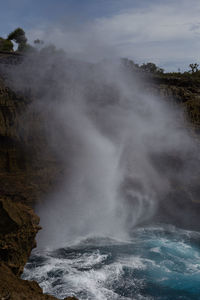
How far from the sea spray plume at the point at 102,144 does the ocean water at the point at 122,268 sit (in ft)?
3.74

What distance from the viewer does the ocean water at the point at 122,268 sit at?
24.0 feet

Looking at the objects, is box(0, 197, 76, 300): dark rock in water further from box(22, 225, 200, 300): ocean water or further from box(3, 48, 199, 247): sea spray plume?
box(3, 48, 199, 247): sea spray plume

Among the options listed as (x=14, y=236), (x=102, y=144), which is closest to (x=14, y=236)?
(x=14, y=236)

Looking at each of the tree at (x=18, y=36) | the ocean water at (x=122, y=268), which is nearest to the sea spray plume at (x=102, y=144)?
the ocean water at (x=122, y=268)

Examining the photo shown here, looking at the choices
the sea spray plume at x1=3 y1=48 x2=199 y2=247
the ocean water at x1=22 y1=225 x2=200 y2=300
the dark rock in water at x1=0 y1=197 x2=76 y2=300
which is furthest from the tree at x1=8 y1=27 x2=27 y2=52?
the dark rock in water at x1=0 y1=197 x2=76 y2=300

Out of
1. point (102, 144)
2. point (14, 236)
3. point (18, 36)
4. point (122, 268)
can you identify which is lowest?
point (122, 268)

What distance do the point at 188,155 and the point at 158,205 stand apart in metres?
2.98

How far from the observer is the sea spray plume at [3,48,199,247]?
1145 centimetres

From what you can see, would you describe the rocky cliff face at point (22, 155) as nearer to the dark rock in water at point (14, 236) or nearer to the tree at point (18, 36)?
the dark rock in water at point (14, 236)

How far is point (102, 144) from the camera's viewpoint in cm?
1289

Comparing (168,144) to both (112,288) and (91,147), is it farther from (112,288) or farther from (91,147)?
(112,288)

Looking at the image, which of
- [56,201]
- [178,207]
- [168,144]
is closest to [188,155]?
[168,144]

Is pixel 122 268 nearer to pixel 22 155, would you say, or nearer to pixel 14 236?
pixel 14 236

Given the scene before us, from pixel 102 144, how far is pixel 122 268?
584 centimetres
